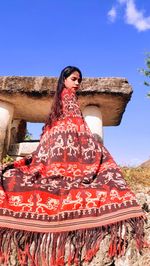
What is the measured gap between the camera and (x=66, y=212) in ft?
10.2

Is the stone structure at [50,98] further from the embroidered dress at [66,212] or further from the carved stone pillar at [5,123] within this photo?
the embroidered dress at [66,212]

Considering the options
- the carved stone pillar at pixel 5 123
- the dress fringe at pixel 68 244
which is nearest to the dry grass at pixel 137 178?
the dress fringe at pixel 68 244

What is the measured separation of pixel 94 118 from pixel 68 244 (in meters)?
4.49

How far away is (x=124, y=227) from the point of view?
116 inches

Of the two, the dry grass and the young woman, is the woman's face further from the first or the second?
the dry grass

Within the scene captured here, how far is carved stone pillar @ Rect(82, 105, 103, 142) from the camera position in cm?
718

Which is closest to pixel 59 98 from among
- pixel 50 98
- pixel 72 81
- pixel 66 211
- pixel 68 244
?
pixel 72 81

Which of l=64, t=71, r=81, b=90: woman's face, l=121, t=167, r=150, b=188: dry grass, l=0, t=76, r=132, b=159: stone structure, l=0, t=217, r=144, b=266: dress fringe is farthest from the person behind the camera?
l=0, t=76, r=132, b=159: stone structure

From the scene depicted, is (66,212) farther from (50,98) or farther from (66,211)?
(50,98)

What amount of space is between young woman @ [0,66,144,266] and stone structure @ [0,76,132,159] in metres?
3.28

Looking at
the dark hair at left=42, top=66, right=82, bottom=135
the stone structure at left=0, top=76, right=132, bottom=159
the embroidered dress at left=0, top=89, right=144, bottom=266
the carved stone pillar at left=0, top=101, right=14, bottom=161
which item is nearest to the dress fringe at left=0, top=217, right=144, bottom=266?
the embroidered dress at left=0, top=89, right=144, bottom=266

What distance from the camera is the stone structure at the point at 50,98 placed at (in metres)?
7.00

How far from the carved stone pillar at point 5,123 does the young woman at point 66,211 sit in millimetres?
3463

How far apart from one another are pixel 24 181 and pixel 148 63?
15584 mm
